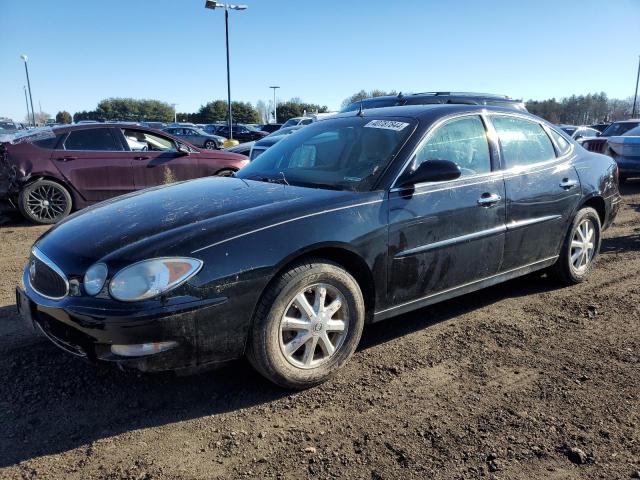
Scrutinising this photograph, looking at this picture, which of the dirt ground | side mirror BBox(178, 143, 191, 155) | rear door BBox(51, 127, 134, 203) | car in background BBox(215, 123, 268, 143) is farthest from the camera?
car in background BBox(215, 123, 268, 143)

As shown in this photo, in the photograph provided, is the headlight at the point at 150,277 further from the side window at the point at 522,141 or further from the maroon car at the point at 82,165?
the maroon car at the point at 82,165

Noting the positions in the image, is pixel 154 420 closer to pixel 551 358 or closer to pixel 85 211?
pixel 85 211

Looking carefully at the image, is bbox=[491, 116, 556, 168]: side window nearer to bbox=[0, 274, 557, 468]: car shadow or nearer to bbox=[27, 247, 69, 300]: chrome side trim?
bbox=[0, 274, 557, 468]: car shadow

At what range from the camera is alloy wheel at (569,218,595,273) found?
4867 millimetres

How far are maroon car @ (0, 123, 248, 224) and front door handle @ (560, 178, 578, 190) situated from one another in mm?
6165

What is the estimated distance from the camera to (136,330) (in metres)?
2.57

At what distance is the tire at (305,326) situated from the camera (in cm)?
288

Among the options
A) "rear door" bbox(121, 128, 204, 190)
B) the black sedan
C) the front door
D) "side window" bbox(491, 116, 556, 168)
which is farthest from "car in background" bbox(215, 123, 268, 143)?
the front door

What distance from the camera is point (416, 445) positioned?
8.49 feet

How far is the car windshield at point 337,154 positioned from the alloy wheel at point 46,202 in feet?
16.3

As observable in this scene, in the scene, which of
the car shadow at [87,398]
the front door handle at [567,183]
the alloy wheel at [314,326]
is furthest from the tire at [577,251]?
the car shadow at [87,398]

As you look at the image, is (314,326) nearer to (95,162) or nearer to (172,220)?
(172,220)

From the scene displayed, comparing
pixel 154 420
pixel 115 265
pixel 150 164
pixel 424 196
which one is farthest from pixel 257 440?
pixel 150 164

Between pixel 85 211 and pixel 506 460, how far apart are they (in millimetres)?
3039
